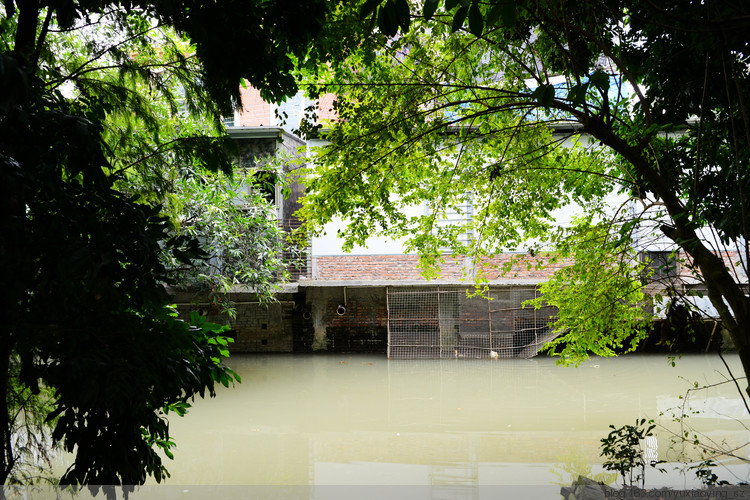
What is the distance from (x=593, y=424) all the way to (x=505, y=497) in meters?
2.84

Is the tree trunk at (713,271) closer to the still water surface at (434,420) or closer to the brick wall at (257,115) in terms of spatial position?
the still water surface at (434,420)

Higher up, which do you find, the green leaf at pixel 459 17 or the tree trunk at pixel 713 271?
the green leaf at pixel 459 17

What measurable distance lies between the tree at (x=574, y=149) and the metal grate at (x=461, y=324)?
233 inches

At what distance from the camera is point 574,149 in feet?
18.4

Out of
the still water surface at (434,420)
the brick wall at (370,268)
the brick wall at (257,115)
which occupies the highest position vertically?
the brick wall at (257,115)

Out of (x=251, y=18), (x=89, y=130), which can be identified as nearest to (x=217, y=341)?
(x=89, y=130)

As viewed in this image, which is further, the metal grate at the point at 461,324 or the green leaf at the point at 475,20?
the metal grate at the point at 461,324

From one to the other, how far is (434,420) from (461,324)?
4736 millimetres

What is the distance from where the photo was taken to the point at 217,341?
9.53 feet

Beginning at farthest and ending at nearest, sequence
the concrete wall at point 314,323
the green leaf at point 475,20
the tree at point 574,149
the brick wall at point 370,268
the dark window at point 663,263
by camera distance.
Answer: the concrete wall at point 314,323 < the brick wall at point 370,268 < the dark window at point 663,263 < the tree at point 574,149 < the green leaf at point 475,20

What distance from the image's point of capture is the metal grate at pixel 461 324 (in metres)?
11.4

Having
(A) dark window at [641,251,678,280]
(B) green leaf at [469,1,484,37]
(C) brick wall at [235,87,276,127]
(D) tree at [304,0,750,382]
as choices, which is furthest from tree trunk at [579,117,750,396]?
(C) brick wall at [235,87,276,127]

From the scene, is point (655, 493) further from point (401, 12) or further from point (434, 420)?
point (434, 420)

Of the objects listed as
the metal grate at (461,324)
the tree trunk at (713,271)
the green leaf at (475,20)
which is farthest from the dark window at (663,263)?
the metal grate at (461,324)
